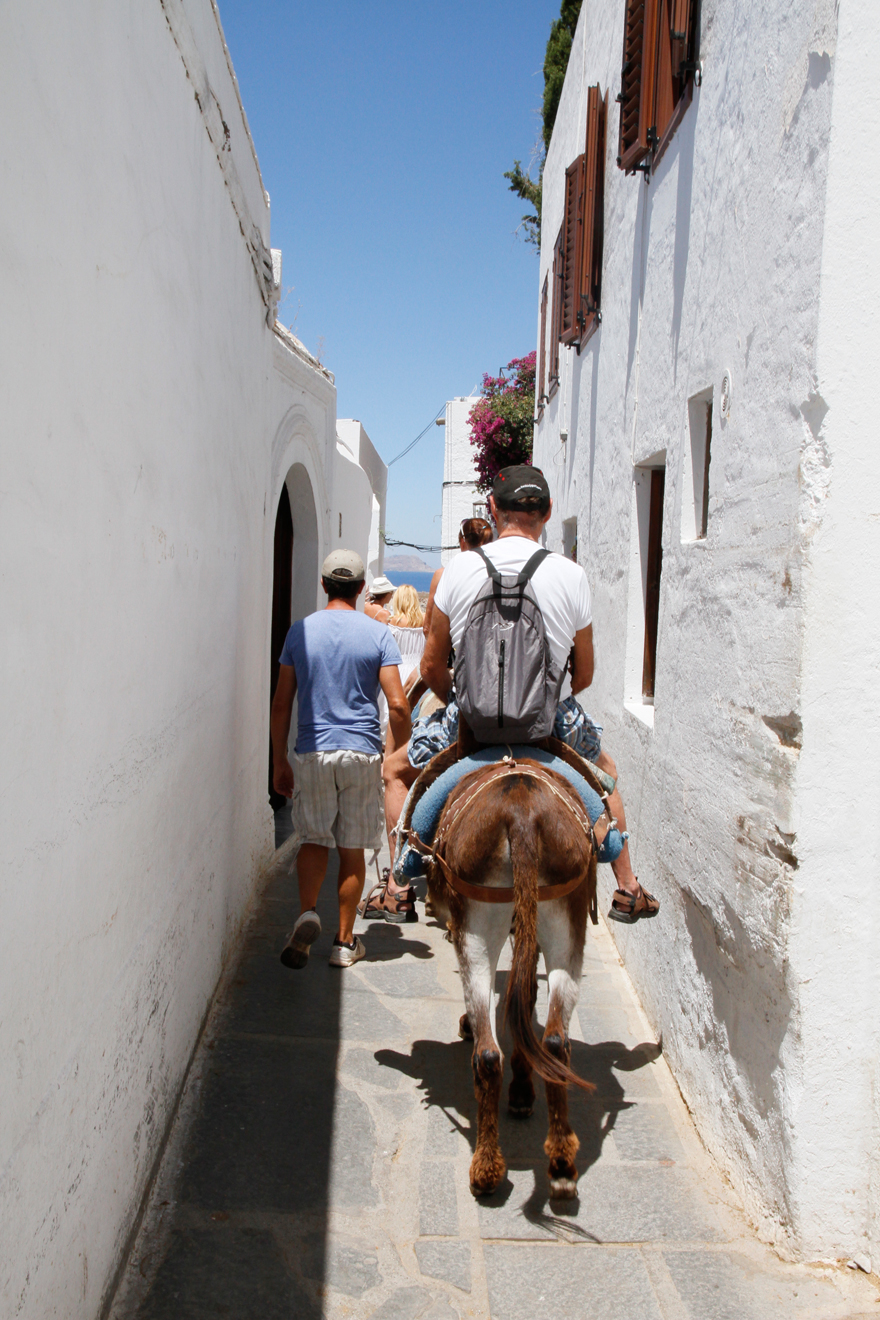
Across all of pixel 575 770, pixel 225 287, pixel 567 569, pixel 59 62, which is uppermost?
pixel 225 287

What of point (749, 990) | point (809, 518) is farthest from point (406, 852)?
point (809, 518)

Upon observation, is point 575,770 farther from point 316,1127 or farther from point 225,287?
point 225,287

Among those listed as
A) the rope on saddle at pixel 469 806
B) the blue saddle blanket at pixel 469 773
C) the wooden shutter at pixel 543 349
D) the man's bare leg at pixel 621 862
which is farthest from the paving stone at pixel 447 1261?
the wooden shutter at pixel 543 349

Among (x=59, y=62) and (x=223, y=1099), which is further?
(x=223, y=1099)

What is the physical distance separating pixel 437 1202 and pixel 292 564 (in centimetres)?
584

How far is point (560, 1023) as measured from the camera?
10.5ft

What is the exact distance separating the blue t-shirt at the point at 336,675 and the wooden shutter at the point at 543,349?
23.3ft

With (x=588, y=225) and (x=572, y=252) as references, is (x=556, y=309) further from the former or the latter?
(x=588, y=225)

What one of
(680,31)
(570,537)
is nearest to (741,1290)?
(680,31)

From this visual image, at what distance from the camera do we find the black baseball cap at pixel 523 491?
364 cm

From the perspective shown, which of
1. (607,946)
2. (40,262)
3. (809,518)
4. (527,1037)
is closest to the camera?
(40,262)

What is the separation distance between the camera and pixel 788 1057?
110 inches

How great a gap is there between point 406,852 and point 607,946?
7.85ft

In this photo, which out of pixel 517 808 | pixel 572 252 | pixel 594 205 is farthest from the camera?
pixel 572 252
